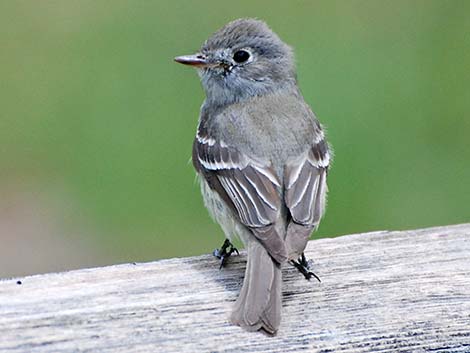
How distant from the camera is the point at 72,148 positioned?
31.3 ft

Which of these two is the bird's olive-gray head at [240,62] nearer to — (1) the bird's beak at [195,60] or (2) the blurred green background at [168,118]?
(1) the bird's beak at [195,60]

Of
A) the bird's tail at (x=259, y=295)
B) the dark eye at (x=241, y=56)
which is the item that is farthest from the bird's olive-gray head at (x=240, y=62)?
the bird's tail at (x=259, y=295)

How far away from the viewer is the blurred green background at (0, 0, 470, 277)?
9062 millimetres

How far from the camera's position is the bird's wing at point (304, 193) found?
196 inches

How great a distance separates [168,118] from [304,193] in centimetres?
459

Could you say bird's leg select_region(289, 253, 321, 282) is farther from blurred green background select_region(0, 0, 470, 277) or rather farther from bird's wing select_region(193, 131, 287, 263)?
blurred green background select_region(0, 0, 470, 277)

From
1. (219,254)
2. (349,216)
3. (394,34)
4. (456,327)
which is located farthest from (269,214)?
(394,34)

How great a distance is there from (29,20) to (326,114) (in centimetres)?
348

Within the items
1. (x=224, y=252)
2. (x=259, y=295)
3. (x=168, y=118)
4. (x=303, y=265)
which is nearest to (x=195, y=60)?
(x=224, y=252)

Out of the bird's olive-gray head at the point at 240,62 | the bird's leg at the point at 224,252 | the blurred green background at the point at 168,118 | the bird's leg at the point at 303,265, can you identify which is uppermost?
the bird's olive-gray head at the point at 240,62

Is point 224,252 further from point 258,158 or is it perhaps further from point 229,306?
point 229,306

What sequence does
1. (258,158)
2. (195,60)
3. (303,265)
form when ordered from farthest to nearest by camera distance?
(195,60) → (258,158) → (303,265)

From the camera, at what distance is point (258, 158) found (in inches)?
219

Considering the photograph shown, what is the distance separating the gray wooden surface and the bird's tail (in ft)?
0.15
